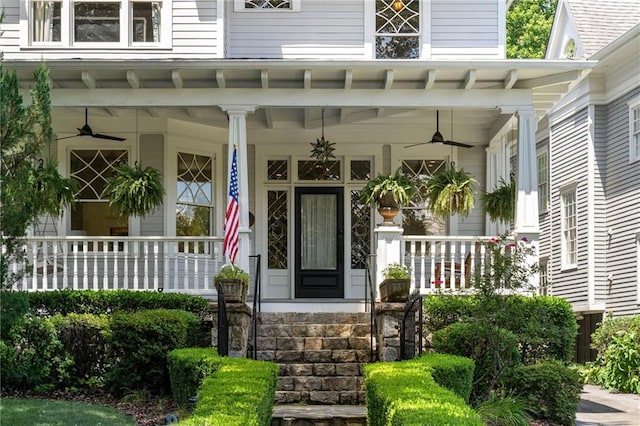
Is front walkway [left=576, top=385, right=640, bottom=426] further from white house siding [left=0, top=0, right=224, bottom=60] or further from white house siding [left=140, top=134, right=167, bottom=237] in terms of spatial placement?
white house siding [left=0, top=0, right=224, bottom=60]

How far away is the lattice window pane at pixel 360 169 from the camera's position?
15.5m

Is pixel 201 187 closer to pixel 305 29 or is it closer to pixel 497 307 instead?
pixel 305 29

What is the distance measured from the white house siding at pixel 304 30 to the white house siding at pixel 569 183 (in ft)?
21.8

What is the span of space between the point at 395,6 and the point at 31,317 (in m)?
7.66

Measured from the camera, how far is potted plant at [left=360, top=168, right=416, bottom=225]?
12.5 metres

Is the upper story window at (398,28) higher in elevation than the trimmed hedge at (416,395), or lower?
higher

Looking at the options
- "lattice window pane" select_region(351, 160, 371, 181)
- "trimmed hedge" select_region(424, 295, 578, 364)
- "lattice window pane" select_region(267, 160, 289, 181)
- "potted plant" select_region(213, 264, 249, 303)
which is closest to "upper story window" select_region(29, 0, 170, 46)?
"lattice window pane" select_region(267, 160, 289, 181)

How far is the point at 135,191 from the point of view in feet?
41.8

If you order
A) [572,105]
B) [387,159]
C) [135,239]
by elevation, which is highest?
[572,105]

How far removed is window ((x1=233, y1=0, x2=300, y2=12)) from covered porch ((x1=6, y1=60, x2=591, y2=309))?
173 cm

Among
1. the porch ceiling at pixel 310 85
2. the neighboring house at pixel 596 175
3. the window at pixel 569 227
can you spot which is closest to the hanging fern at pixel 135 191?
the porch ceiling at pixel 310 85

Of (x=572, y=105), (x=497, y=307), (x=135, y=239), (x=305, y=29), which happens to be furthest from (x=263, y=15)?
(x=572, y=105)

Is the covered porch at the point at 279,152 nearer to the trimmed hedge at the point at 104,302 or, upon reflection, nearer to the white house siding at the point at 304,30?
the trimmed hedge at the point at 104,302

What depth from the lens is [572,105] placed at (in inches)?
770
